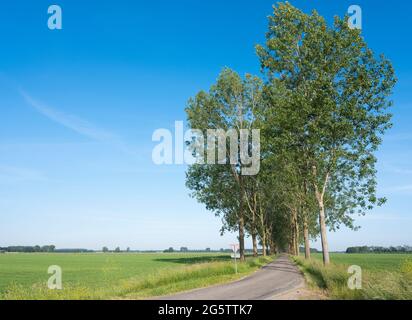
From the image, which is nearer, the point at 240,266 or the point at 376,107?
the point at 376,107

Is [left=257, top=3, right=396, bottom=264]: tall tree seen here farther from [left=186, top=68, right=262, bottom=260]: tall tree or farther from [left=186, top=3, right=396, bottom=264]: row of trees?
[left=186, top=68, right=262, bottom=260]: tall tree

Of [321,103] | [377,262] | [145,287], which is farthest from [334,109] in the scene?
[377,262]

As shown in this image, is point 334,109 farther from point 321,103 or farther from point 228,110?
point 228,110

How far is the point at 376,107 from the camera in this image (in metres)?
29.7

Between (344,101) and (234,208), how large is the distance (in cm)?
3075

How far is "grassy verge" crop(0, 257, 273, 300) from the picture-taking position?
18.7 m

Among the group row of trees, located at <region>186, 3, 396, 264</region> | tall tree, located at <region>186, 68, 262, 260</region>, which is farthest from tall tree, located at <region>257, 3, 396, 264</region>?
tall tree, located at <region>186, 68, 262, 260</region>

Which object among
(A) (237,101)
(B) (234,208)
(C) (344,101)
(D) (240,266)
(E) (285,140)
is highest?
(A) (237,101)

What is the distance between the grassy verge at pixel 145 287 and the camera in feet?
61.2

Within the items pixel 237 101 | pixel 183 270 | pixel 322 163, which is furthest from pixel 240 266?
pixel 237 101

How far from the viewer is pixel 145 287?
982 inches

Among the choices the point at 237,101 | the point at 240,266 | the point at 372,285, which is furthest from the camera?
the point at 237,101

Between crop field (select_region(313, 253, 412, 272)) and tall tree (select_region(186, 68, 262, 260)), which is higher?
tall tree (select_region(186, 68, 262, 260))
